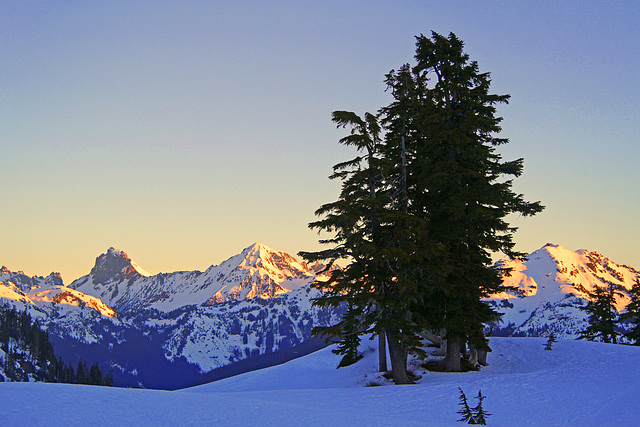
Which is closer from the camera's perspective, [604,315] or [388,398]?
[388,398]

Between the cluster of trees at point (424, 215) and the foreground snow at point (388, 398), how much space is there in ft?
12.3

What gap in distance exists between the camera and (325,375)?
139ft

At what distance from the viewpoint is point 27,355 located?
18388 cm

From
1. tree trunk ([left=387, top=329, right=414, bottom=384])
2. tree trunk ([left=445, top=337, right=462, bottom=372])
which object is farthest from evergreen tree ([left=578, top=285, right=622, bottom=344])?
tree trunk ([left=387, top=329, right=414, bottom=384])

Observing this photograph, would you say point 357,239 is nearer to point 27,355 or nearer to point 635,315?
point 635,315

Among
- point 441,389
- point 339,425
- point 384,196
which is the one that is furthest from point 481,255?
point 339,425

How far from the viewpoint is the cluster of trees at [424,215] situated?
29438 mm

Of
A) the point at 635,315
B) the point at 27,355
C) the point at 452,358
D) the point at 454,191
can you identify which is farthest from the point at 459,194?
the point at 27,355

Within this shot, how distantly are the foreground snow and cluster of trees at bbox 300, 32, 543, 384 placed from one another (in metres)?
3.76

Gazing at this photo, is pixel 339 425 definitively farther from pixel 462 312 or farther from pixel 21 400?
pixel 462 312

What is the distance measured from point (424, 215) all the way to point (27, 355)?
191317mm

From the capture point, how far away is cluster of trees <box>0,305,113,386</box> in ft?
541

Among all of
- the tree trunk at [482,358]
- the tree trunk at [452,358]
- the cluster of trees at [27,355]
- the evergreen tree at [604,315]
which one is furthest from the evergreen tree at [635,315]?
the cluster of trees at [27,355]

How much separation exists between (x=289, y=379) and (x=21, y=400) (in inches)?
1273
